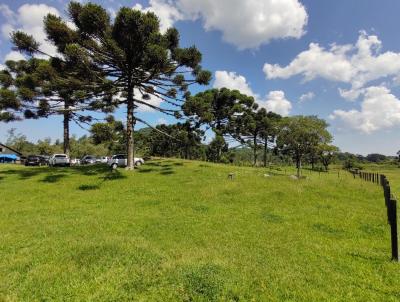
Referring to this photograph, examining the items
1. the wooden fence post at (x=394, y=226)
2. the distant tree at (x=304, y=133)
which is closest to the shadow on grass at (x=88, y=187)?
the wooden fence post at (x=394, y=226)

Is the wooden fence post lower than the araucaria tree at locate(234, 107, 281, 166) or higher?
lower

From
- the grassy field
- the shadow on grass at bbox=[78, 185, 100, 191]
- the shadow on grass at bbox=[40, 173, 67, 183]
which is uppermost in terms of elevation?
the shadow on grass at bbox=[40, 173, 67, 183]

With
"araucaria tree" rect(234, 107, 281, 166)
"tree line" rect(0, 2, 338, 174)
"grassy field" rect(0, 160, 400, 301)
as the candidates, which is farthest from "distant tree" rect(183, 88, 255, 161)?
"grassy field" rect(0, 160, 400, 301)

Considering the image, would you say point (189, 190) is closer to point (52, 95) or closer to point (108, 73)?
point (108, 73)

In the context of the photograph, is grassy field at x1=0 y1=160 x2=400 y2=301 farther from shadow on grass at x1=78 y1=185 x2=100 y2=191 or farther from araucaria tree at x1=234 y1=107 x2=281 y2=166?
araucaria tree at x1=234 y1=107 x2=281 y2=166

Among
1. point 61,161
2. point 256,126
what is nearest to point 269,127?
point 256,126

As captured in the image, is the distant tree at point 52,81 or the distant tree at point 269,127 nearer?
the distant tree at point 52,81

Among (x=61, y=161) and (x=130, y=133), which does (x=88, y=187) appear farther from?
(x=61, y=161)

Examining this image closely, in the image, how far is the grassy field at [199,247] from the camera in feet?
19.0

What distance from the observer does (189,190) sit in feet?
58.5

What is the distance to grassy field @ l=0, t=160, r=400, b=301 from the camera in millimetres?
5781

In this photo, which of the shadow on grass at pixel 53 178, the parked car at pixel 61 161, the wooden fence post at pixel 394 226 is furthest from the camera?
the parked car at pixel 61 161

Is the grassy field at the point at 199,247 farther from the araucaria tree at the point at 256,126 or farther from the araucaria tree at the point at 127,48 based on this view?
the araucaria tree at the point at 256,126

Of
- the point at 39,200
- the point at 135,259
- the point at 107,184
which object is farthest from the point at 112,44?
the point at 135,259
